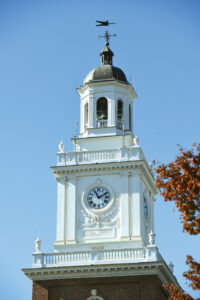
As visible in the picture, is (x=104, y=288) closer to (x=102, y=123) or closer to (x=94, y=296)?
(x=94, y=296)

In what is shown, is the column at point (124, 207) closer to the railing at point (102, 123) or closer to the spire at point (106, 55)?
the railing at point (102, 123)

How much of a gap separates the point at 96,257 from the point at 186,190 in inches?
562

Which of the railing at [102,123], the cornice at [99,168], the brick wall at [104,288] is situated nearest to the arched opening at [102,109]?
the railing at [102,123]

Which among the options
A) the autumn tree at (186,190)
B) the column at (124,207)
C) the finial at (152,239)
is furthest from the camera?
the column at (124,207)

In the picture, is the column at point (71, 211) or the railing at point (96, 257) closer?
the railing at point (96, 257)

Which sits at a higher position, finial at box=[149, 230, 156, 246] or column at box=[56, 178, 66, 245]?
column at box=[56, 178, 66, 245]

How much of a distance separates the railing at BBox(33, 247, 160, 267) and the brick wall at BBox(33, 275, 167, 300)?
102 centimetres

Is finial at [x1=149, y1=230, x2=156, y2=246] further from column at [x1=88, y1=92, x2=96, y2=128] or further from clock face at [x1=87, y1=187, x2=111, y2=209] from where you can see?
column at [x1=88, y1=92, x2=96, y2=128]

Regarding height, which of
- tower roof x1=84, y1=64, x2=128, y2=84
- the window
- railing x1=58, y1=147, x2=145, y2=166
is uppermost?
tower roof x1=84, y1=64, x2=128, y2=84

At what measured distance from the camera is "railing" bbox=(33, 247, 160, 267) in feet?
149

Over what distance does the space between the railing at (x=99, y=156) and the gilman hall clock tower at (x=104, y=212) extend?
0.20ft

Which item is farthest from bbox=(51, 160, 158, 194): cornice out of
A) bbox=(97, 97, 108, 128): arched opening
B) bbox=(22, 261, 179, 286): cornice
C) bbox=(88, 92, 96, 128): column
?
bbox=(22, 261, 179, 286): cornice

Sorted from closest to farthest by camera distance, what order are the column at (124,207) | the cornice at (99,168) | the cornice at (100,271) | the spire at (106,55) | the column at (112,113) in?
the cornice at (100,271)
the column at (124,207)
the cornice at (99,168)
the column at (112,113)
the spire at (106,55)

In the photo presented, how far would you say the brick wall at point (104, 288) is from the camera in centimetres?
4472
